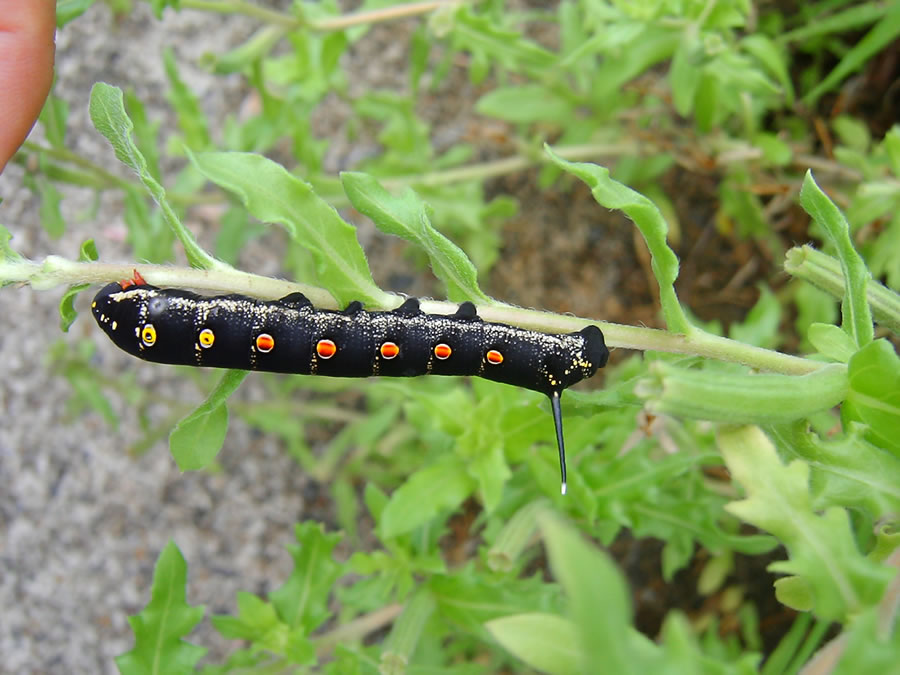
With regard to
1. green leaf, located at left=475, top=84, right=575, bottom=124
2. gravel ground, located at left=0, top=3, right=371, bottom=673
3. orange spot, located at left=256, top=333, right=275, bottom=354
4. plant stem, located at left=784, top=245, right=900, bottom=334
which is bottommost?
gravel ground, located at left=0, top=3, right=371, bottom=673

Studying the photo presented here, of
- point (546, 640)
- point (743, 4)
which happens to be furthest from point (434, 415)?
point (743, 4)

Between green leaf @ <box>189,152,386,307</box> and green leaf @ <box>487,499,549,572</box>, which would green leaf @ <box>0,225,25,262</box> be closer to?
green leaf @ <box>189,152,386,307</box>

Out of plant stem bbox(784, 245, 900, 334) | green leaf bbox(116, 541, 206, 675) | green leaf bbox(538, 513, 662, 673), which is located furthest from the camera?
green leaf bbox(116, 541, 206, 675)

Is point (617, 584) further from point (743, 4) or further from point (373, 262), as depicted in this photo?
point (373, 262)

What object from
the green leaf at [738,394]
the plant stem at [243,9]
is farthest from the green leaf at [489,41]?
the green leaf at [738,394]

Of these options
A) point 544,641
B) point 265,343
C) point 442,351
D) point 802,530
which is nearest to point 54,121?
point 265,343

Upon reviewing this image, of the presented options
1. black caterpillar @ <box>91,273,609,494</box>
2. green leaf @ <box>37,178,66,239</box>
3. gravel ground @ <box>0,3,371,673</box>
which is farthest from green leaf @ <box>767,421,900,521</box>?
gravel ground @ <box>0,3,371,673</box>

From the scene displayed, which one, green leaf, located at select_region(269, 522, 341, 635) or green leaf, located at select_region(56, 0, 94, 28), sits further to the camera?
green leaf, located at select_region(269, 522, 341, 635)

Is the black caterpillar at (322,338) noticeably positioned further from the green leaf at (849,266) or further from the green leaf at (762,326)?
the green leaf at (762,326)

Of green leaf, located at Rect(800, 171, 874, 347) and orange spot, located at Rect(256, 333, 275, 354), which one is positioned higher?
green leaf, located at Rect(800, 171, 874, 347)
